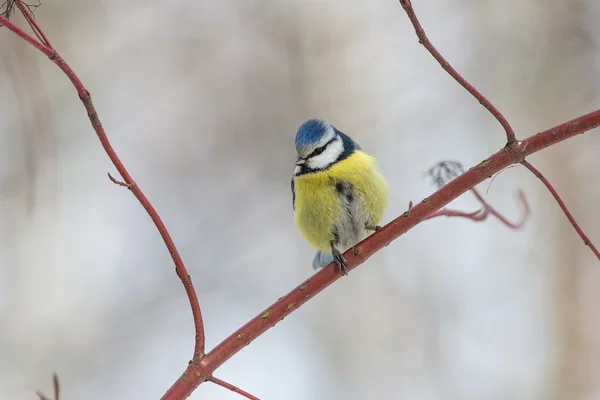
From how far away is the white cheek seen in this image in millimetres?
2094

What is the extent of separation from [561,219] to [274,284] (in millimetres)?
1817

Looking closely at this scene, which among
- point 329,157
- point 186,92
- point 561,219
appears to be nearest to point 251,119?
point 186,92

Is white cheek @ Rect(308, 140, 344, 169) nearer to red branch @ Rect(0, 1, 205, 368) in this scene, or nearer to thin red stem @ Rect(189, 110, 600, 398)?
thin red stem @ Rect(189, 110, 600, 398)

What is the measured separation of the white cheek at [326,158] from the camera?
2.09m

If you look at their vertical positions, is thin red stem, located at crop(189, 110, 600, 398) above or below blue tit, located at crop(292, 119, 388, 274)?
below

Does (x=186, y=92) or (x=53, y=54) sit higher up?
(x=186, y=92)

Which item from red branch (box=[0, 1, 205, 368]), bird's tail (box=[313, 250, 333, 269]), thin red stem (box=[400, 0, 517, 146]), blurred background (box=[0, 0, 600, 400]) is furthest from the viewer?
blurred background (box=[0, 0, 600, 400])

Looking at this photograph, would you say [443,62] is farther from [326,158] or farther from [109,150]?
[326,158]

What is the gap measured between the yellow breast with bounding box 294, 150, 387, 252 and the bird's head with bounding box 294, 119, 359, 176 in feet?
0.09

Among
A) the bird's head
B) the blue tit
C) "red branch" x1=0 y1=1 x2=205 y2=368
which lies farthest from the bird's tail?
"red branch" x1=0 y1=1 x2=205 y2=368

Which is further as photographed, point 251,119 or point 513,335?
point 251,119

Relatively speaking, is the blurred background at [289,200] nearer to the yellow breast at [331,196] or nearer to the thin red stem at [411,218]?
the yellow breast at [331,196]

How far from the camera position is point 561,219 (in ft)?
11.4

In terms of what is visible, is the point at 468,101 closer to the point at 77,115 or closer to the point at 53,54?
the point at 77,115
